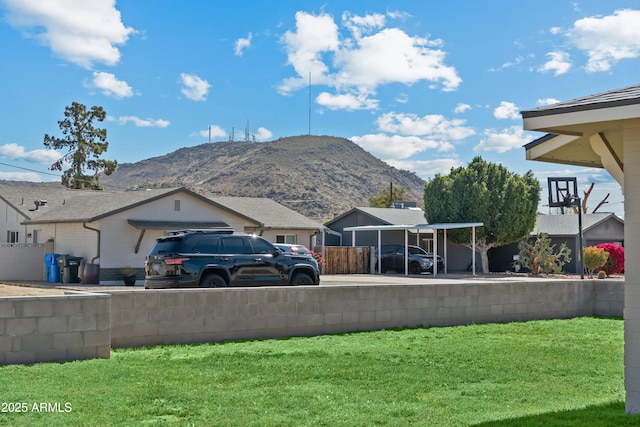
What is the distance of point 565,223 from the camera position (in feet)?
144

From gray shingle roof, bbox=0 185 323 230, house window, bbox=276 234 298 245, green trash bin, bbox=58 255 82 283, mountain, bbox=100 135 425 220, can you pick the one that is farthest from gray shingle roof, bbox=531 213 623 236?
mountain, bbox=100 135 425 220

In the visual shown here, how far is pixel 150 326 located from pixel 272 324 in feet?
7.23

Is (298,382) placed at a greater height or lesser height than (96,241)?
lesser

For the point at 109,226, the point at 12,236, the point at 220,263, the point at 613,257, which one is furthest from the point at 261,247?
the point at 12,236

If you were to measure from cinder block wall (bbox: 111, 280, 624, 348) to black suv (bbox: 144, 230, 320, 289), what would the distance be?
10.6 feet

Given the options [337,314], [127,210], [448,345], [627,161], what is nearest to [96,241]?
[127,210]

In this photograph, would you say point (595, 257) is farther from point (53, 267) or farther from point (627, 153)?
point (627, 153)

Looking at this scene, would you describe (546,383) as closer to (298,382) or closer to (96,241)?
(298,382)

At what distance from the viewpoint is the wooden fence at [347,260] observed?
3775 cm

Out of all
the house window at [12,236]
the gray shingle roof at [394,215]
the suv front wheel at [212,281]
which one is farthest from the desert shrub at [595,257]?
the house window at [12,236]

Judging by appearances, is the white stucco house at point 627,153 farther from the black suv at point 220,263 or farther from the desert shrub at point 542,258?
the desert shrub at point 542,258

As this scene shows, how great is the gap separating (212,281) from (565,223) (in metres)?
33.1

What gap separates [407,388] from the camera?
27.3 ft

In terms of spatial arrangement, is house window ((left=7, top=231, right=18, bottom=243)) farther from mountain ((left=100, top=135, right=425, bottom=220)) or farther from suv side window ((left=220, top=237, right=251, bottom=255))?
mountain ((left=100, top=135, right=425, bottom=220))
